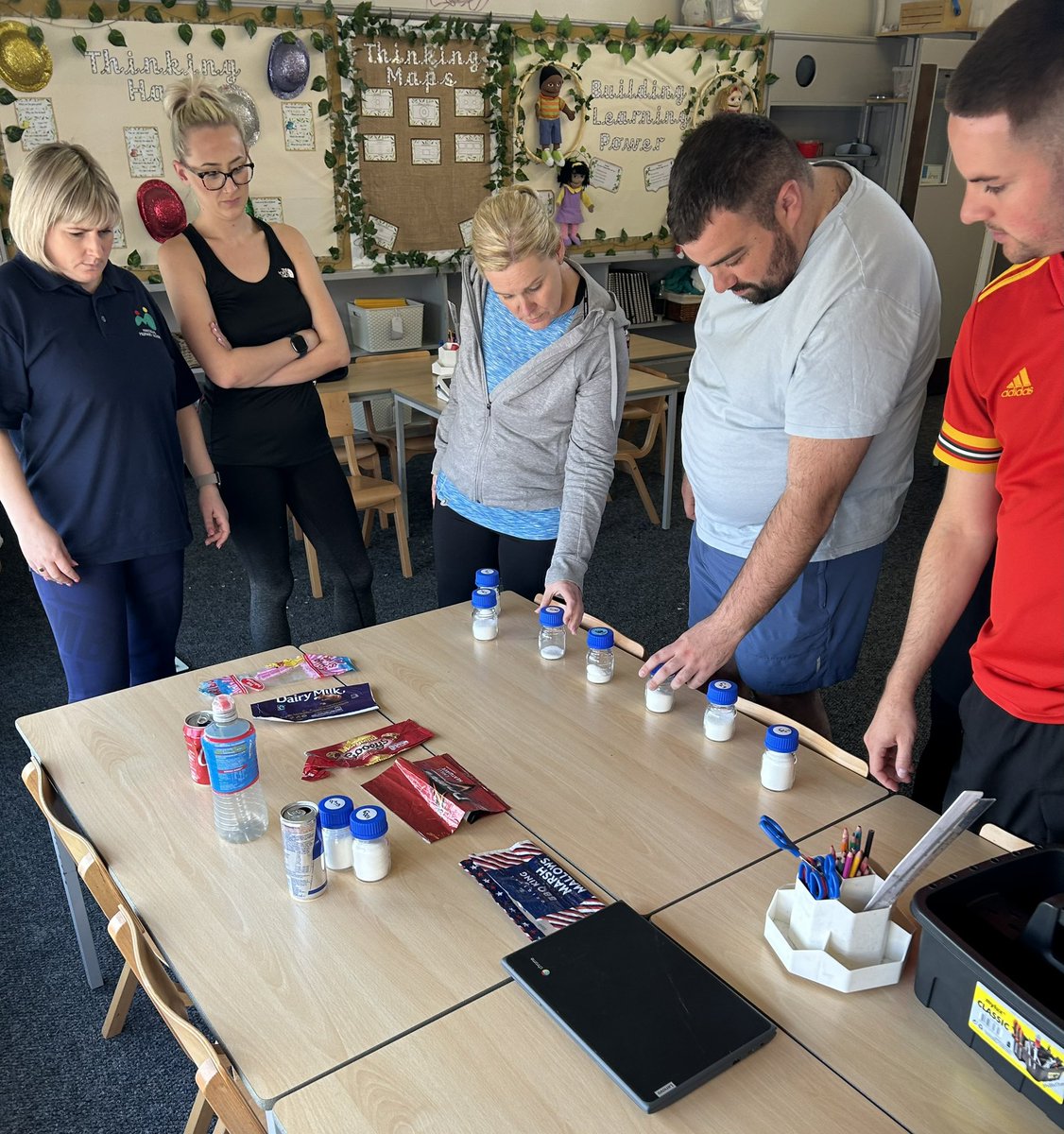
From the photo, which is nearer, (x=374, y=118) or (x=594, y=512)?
(x=594, y=512)

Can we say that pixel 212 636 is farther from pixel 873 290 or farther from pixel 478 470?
pixel 873 290

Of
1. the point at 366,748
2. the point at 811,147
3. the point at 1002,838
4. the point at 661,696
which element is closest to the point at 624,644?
the point at 661,696

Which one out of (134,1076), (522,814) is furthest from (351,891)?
(134,1076)

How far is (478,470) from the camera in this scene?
2377 mm

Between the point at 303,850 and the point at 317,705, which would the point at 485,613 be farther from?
the point at 303,850

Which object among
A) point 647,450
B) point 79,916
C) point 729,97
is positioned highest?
point 729,97

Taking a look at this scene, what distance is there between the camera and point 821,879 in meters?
1.24

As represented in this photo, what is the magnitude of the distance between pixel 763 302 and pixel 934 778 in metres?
1.11

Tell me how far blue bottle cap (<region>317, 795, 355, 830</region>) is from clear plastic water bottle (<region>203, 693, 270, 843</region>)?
0.15 meters

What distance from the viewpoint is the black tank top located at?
2.58 metres

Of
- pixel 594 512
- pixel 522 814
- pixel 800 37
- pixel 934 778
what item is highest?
pixel 800 37

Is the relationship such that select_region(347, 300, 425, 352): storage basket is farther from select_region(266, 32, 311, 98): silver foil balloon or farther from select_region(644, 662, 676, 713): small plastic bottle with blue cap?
select_region(644, 662, 676, 713): small plastic bottle with blue cap

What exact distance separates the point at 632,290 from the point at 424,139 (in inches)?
65.8

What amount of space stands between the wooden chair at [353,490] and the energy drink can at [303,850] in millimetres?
2559
